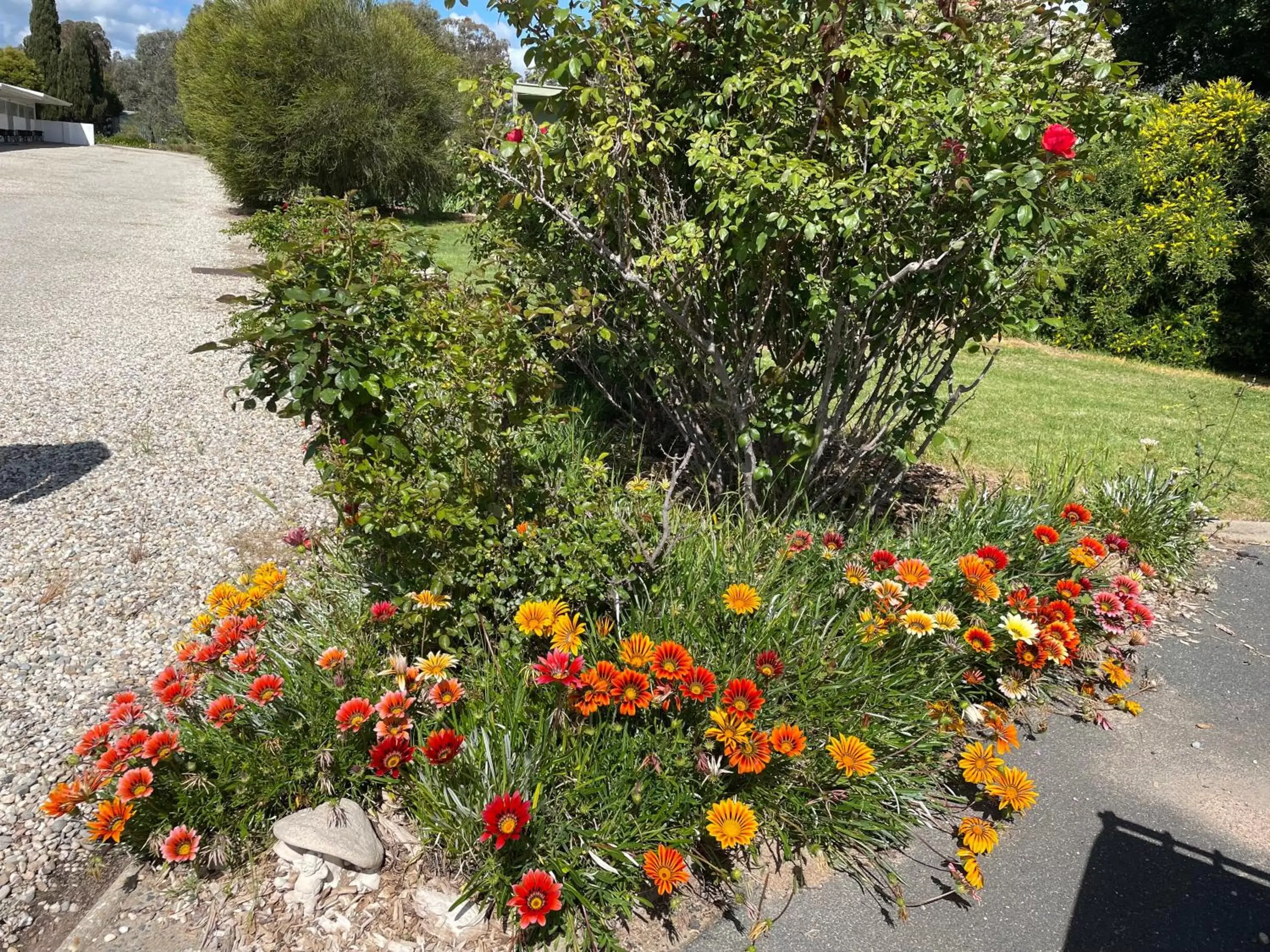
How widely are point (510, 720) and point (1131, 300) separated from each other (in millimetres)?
8959

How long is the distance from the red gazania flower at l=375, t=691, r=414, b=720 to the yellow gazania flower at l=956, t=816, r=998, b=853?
1.51 metres

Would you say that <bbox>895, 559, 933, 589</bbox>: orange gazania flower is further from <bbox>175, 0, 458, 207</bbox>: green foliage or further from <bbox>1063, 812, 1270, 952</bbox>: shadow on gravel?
<bbox>175, 0, 458, 207</bbox>: green foliage

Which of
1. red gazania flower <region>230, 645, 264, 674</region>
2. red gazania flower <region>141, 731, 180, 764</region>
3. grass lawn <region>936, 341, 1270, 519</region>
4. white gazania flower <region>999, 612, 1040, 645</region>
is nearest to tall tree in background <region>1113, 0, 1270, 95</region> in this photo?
grass lawn <region>936, 341, 1270, 519</region>

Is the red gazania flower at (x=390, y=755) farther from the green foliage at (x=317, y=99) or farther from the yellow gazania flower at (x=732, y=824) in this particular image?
the green foliage at (x=317, y=99)

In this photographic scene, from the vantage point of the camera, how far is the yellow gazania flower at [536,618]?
223cm

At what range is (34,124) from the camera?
45.9 metres

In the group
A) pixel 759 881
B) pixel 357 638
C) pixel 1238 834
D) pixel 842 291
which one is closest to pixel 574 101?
pixel 842 291

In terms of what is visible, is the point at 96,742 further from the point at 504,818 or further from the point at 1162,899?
the point at 1162,899

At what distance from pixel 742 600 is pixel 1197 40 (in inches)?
763

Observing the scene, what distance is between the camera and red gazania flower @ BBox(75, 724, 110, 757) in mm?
1983

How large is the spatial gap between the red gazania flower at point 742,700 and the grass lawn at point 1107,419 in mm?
2373

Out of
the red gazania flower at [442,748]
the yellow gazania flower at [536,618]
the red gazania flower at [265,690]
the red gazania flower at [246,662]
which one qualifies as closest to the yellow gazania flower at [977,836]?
the yellow gazania flower at [536,618]

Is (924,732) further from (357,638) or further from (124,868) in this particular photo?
(124,868)

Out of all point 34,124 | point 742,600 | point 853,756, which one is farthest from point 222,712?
point 34,124
